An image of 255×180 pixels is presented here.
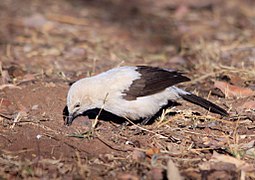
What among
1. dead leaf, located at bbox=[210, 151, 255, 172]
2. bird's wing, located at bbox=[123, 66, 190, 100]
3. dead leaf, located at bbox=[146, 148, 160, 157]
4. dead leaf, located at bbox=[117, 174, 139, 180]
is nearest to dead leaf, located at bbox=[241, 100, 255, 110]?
bird's wing, located at bbox=[123, 66, 190, 100]

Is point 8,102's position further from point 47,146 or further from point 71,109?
point 47,146

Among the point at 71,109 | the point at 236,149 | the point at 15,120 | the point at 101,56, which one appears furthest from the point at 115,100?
the point at 101,56

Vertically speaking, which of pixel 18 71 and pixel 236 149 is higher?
pixel 236 149

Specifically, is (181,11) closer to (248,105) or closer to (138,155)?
(248,105)

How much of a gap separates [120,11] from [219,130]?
6.55 meters

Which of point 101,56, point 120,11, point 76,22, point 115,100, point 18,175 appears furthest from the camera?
point 120,11

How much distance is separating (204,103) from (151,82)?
2.05 ft

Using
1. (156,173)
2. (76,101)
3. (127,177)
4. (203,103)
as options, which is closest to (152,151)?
(156,173)

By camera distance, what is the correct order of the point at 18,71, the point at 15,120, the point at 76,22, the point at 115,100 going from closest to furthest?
the point at 15,120 < the point at 115,100 < the point at 18,71 < the point at 76,22

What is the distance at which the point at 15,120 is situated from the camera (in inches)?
228

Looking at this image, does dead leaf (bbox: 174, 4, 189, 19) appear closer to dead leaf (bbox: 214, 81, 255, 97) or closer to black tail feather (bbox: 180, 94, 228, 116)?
dead leaf (bbox: 214, 81, 255, 97)

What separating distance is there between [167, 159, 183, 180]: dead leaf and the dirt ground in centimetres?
1

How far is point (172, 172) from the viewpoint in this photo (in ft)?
15.3

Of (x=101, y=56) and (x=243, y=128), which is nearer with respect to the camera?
(x=243, y=128)
